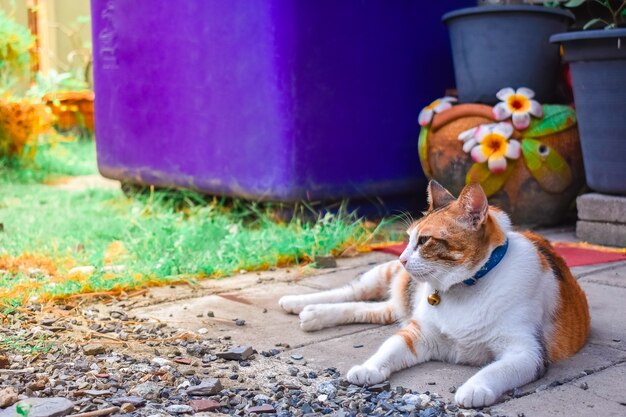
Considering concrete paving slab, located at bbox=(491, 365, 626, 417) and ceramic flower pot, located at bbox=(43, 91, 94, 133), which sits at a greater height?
ceramic flower pot, located at bbox=(43, 91, 94, 133)

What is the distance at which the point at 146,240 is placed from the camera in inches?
171

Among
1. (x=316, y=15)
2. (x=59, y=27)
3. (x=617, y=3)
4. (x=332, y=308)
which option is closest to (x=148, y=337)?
(x=332, y=308)

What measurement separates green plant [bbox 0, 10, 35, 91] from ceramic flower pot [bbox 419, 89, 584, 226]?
4.72 meters

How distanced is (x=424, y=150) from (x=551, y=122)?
2.43 feet

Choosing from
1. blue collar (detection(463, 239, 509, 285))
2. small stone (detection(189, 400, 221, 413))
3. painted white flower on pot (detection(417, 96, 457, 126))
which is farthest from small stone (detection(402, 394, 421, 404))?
painted white flower on pot (detection(417, 96, 457, 126))

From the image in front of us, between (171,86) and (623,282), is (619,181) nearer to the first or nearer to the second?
(623,282)

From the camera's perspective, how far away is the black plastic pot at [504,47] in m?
4.87

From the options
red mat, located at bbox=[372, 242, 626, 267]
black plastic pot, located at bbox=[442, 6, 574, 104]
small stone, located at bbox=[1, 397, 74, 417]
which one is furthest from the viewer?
black plastic pot, located at bbox=[442, 6, 574, 104]

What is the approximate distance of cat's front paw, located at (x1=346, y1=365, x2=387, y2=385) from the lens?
2477 mm

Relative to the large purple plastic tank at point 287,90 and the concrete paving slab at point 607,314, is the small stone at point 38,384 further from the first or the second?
the large purple plastic tank at point 287,90

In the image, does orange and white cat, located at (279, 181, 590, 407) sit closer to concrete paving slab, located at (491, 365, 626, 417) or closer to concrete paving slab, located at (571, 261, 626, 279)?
concrete paving slab, located at (491, 365, 626, 417)

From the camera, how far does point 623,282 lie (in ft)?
12.0

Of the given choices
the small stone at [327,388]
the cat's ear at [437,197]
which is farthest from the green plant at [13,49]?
the small stone at [327,388]

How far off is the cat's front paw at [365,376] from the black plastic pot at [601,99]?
2390mm
